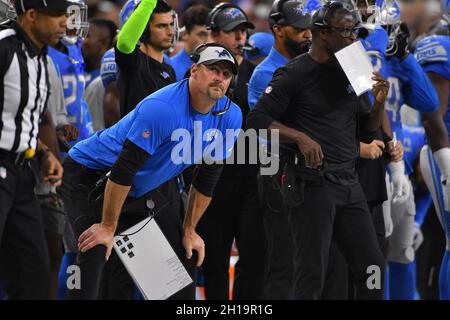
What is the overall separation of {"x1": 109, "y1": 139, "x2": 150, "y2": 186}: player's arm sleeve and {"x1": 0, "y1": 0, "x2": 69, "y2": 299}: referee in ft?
1.58

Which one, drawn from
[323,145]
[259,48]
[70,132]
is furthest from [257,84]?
[70,132]

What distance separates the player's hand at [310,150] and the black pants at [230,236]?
1.12 m

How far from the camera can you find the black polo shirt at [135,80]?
554 centimetres

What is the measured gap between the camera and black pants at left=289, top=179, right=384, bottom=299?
519 cm

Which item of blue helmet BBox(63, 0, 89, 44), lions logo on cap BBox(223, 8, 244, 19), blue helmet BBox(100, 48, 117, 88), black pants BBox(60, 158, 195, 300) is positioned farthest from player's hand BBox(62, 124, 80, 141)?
lions logo on cap BBox(223, 8, 244, 19)

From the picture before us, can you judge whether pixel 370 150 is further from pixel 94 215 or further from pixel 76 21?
pixel 76 21

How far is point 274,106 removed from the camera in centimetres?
527

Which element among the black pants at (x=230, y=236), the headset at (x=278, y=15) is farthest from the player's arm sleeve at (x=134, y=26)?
the black pants at (x=230, y=236)

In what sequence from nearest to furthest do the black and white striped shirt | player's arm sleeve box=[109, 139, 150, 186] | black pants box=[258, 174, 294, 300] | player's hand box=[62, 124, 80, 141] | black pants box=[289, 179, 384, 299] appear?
player's arm sleeve box=[109, 139, 150, 186], the black and white striped shirt, black pants box=[289, 179, 384, 299], black pants box=[258, 174, 294, 300], player's hand box=[62, 124, 80, 141]

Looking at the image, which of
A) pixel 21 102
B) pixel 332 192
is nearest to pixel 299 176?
pixel 332 192

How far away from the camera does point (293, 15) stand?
242 inches

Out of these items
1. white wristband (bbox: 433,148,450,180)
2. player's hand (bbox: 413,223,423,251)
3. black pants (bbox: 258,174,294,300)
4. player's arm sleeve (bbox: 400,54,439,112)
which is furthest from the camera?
player's hand (bbox: 413,223,423,251)

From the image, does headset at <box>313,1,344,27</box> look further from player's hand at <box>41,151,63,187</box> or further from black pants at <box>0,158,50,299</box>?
black pants at <box>0,158,50,299</box>

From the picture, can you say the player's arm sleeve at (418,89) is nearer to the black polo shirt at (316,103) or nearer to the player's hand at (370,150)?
the player's hand at (370,150)
